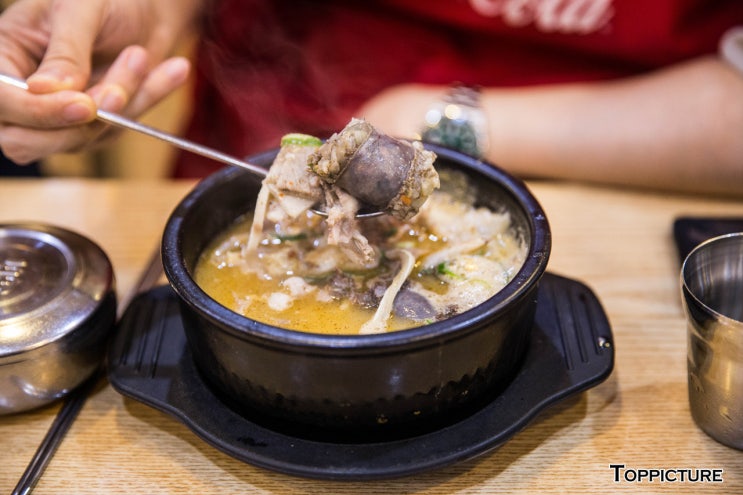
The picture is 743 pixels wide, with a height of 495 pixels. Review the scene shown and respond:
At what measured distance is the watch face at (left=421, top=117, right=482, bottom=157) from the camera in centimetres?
235

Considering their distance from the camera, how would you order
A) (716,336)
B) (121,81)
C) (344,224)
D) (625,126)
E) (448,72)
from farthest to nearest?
(448,72), (625,126), (121,81), (344,224), (716,336)

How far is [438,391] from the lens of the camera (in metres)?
1.30

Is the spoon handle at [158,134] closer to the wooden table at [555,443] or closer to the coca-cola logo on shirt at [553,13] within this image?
the wooden table at [555,443]

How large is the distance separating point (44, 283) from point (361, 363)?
771 millimetres

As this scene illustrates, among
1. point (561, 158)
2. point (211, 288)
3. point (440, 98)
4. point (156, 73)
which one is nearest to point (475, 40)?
point (440, 98)

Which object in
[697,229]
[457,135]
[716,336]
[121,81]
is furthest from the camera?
[457,135]

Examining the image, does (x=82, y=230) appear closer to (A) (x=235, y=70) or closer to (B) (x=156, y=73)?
(B) (x=156, y=73)

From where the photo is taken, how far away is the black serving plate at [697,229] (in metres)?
1.89

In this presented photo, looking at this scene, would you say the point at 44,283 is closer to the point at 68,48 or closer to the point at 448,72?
the point at 68,48

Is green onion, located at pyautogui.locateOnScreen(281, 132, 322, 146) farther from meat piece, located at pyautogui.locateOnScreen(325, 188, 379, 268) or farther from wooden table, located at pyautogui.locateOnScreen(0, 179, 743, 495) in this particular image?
wooden table, located at pyautogui.locateOnScreen(0, 179, 743, 495)

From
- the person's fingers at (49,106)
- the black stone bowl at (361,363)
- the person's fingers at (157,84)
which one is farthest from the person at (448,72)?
the black stone bowl at (361,363)

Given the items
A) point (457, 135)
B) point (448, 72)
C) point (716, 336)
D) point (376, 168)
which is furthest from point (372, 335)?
point (448, 72)

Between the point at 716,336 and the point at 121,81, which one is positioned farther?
the point at 121,81

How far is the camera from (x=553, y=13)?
7.46ft
